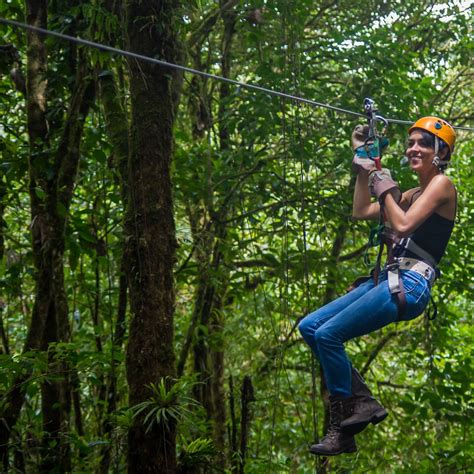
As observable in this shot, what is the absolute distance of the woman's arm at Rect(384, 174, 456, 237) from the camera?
9.16 ft

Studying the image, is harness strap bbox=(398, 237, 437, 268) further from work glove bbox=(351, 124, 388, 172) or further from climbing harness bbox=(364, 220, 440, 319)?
work glove bbox=(351, 124, 388, 172)

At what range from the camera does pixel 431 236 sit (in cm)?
296

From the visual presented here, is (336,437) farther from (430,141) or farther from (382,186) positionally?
(430,141)

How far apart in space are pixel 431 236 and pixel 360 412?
0.76 metres

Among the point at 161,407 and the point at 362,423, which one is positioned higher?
the point at 161,407

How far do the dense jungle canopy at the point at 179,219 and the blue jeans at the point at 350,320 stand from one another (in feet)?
1.91

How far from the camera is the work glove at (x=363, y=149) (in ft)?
9.78

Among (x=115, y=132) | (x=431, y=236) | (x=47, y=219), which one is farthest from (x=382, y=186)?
(x=47, y=219)

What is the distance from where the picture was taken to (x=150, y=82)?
141 inches

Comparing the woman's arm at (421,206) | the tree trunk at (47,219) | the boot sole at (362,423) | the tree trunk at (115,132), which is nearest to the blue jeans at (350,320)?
the boot sole at (362,423)

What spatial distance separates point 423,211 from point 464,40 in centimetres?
397

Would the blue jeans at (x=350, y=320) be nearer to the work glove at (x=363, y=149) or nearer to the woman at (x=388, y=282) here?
the woman at (x=388, y=282)

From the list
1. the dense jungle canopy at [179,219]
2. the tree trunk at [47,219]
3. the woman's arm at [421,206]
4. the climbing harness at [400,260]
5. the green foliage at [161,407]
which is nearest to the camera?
the woman's arm at [421,206]

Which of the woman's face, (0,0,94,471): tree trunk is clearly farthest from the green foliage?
the woman's face
